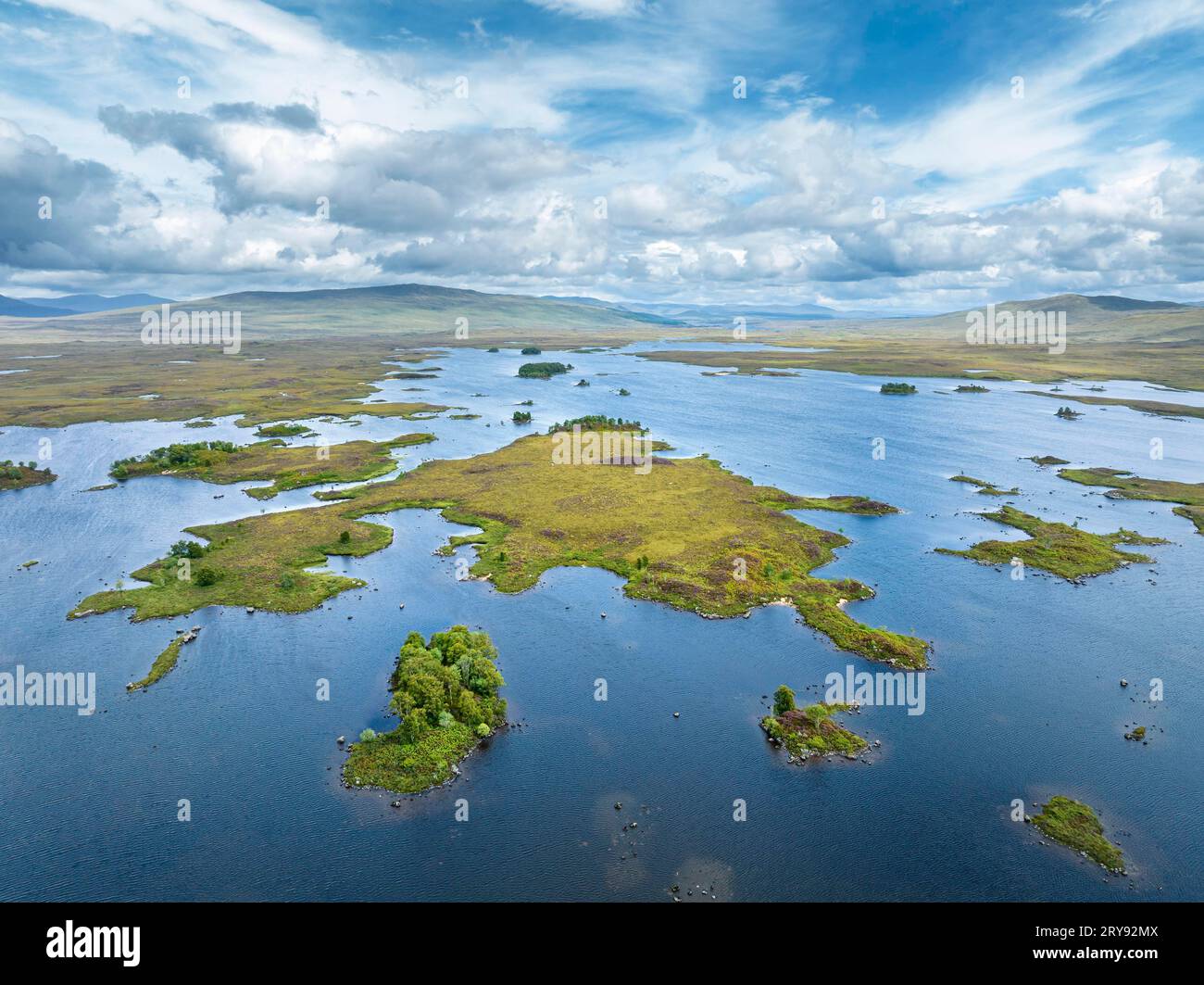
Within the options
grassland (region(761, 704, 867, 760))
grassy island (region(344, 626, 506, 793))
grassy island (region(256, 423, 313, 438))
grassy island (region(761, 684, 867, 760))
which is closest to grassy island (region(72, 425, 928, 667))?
grassy island (region(761, 684, 867, 760))

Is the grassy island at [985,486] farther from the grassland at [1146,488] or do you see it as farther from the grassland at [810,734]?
the grassland at [810,734]

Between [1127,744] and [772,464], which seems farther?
[772,464]

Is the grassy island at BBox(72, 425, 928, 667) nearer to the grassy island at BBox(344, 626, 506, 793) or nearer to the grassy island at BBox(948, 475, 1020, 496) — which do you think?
the grassy island at BBox(344, 626, 506, 793)

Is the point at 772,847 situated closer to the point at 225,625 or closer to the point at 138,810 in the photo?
the point at 138,810

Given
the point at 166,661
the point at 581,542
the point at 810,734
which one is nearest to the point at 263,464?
the point at 581,542
